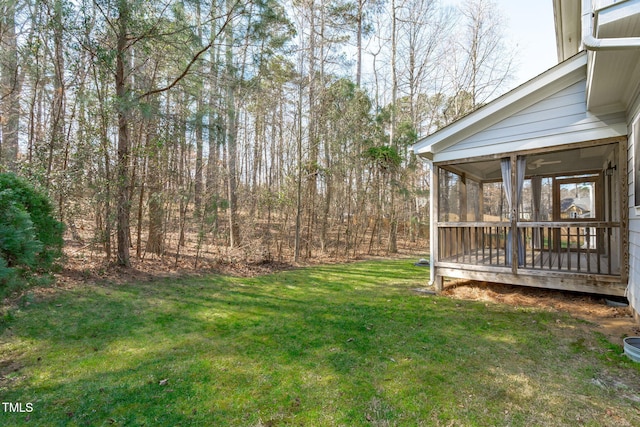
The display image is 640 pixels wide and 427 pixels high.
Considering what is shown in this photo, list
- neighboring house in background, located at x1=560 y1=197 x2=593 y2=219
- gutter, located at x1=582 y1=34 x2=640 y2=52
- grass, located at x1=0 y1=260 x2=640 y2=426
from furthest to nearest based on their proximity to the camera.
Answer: neighboring house in background, located at x1=560 y1=197 x2=593 y2=219, gutter, located at x1=582 y1=34 x2=640 y2=52, grass, located at x1=0 y1=260 x2=640 y2=426

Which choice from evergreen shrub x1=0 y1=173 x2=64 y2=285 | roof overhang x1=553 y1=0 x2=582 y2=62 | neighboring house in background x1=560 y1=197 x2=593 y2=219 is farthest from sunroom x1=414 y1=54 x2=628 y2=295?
evergreen shrub x1=0 y1=173 x2=64 y2=285

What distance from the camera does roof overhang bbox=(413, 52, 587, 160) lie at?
4.30 m

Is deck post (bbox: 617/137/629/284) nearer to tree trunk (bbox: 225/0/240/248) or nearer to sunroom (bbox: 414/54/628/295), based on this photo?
sunroom (bbox: 414/54/628/295)

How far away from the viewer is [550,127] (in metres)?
4.60

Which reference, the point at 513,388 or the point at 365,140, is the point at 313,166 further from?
the point at 513,388

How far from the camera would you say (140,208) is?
6.74 m

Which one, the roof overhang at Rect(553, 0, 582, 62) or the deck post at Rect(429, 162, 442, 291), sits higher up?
the roof overhang at Rect(553, 0, 582, 62)

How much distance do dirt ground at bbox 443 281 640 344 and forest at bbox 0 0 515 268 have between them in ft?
16.6

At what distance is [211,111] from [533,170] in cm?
828

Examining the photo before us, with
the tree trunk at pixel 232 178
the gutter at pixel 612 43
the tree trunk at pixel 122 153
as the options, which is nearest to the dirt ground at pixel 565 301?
the gutter at pixel 612 43

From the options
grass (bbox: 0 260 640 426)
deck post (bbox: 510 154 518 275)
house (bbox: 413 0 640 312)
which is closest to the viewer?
grass (bbox: 0 260 640 426)

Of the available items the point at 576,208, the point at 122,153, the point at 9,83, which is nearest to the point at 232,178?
the point at 122,153

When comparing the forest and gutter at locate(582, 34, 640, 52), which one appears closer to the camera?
gutter at locate(582, 34, 640, 52)

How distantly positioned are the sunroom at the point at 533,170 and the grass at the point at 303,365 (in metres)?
0.87
